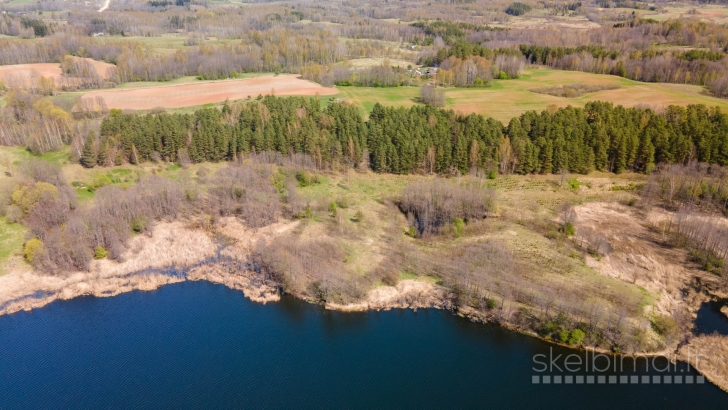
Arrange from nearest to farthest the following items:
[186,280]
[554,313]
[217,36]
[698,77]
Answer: [554,313] < [186,280] < [698,77] < [217,36]

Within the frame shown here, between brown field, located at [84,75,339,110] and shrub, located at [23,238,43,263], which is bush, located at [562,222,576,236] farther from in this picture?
brown field, located at [84,75,339,110]

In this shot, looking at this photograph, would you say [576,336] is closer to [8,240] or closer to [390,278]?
[390,278]

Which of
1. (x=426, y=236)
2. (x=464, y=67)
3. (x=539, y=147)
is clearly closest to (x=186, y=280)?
(x=426, y=236)

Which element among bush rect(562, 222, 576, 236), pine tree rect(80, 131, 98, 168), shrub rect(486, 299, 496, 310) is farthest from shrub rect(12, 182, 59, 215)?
bush rect(562, 222, 576, 236)

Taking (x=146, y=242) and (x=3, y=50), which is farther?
(x=3, y=50)

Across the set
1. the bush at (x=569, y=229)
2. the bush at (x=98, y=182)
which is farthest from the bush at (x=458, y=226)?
the bush at (x=98, y=182)

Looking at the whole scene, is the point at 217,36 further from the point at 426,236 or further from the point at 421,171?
the point at 426,236

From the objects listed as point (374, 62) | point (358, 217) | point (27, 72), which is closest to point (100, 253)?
point (358, 217)
